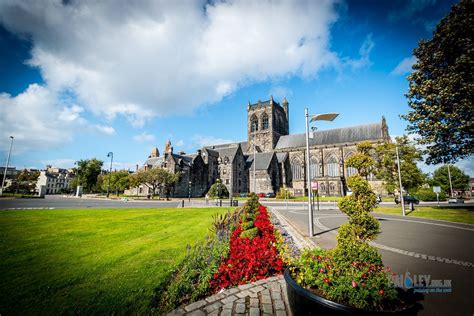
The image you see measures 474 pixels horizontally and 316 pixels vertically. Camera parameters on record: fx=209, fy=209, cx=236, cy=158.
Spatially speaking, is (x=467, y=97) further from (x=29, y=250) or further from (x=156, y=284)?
(x=29, y=250)

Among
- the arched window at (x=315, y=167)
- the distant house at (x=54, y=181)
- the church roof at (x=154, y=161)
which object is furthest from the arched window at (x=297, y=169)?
the distant house at (x=54, y=181)

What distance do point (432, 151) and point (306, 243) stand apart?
68.2ft

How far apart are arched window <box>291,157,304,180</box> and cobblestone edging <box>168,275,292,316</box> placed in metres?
65.3

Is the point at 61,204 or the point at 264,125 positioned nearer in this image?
the point at 61,204

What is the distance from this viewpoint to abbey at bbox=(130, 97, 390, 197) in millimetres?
57188

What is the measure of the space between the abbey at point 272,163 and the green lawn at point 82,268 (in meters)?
44.2

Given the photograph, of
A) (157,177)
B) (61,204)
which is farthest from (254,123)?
(61,204)

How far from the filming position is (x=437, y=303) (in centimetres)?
430

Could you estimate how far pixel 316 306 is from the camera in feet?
9.48

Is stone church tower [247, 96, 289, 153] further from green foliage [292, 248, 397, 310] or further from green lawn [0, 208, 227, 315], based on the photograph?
green foliage [292, 248, 397, 310]

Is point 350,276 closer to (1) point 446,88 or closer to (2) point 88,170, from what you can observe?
(1) point 446,88

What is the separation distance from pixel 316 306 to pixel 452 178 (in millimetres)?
106177

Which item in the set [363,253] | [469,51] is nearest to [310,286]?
[363,253]

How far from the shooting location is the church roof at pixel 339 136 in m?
61.8
